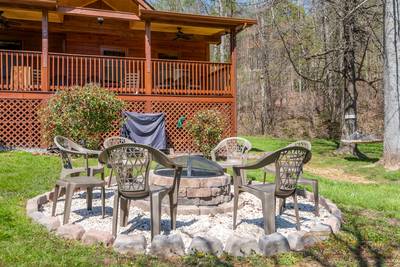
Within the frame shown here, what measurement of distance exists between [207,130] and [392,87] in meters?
4.83

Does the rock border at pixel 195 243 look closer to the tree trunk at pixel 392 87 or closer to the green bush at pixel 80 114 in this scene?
the green bush at pixel 80 114

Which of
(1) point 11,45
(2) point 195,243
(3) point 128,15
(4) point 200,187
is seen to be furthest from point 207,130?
(1) point 11,45

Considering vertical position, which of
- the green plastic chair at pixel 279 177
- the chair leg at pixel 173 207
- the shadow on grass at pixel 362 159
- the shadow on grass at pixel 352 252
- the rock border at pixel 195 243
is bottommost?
the shadow on grass at pixel 352 252

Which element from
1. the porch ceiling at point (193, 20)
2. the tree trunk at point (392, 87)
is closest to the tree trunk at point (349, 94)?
the tree trunk at point (392, 87)

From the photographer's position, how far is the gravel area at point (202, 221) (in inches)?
158

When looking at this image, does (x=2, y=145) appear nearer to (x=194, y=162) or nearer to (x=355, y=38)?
(x=194, y=162)

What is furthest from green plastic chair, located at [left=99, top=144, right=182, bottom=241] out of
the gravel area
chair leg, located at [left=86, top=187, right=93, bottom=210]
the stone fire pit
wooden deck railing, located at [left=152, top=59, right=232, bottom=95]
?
wooden deck railing, located at [left=152, top=59, right=232, bottom=95]

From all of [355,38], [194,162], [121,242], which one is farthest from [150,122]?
[121,242]

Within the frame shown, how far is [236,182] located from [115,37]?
11720mm

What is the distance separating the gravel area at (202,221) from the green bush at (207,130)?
18.7ft

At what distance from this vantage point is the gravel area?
4.02m

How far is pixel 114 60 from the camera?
13023mm

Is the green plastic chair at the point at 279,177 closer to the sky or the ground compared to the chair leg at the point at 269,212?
closer to the sky

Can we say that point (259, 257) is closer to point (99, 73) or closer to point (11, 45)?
point (99, 73)
